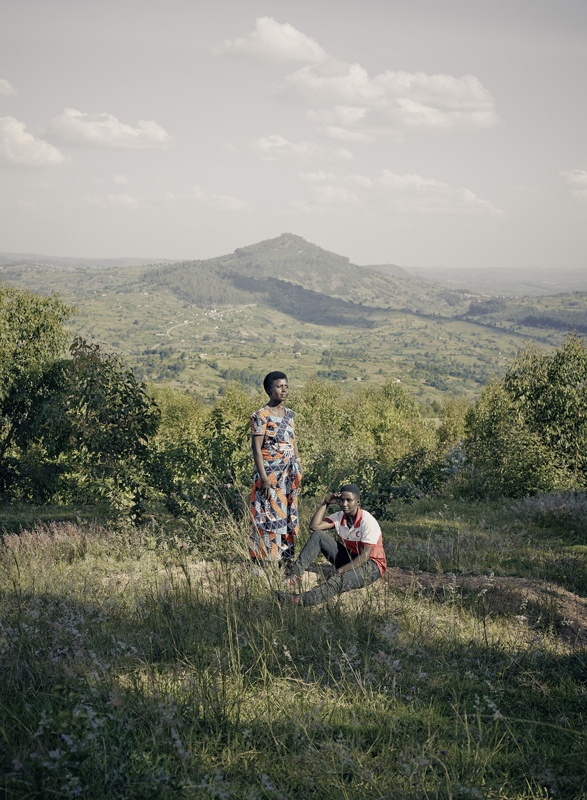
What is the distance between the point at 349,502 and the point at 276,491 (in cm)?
100

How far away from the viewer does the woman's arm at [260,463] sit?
21.7 ft

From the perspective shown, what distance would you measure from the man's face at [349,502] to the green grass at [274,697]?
0.99 meters

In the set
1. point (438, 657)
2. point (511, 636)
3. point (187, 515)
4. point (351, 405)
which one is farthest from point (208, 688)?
point (351, 405)

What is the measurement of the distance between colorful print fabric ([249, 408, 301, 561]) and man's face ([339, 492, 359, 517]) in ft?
2.89

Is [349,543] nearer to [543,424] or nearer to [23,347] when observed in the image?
[23,347]

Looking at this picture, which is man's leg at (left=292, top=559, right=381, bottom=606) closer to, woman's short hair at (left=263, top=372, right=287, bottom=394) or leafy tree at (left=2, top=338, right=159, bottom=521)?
woman's short hair at (left=263, top=372, right=287, bottom=394)

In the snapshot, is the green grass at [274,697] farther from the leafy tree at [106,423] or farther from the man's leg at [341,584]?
the leafy tree at [106,423]

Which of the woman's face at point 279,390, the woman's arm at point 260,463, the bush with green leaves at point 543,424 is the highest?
the woman's face at point 279,390

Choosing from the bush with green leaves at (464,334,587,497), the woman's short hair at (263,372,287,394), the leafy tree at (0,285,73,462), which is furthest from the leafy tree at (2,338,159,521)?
the leafy tree at (0,285,73,462)

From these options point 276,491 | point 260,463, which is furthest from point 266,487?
point 260,463

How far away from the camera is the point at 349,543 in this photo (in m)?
6.07

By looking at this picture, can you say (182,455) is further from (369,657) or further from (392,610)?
(369,657)

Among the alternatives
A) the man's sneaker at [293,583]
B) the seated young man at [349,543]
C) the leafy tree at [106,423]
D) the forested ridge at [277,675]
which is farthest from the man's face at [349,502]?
the leafy tree at [106,423]

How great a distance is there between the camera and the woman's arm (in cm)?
663
